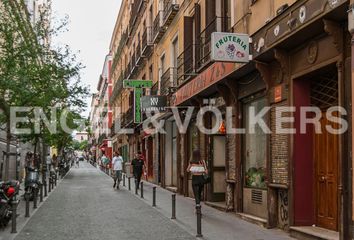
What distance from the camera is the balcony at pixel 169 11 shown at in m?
22.0

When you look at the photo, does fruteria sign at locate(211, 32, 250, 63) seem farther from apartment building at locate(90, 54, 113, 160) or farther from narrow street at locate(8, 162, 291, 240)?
apartment building at locate(90, 54, 113, 160)

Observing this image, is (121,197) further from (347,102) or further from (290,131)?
(347,102)

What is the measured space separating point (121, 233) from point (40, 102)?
8129 mm

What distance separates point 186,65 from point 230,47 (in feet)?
25.2

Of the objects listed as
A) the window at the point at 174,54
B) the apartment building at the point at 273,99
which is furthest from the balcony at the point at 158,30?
the apartment building at the point at 273,99

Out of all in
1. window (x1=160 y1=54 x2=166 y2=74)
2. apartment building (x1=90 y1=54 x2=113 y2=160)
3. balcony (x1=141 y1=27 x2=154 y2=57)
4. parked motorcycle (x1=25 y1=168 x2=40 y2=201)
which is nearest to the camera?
parked motorcycle (x1=25 y1=168 x2=40 y2=201)

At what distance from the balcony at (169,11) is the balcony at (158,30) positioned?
1.91ft

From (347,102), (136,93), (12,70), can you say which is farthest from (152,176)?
(347,102)

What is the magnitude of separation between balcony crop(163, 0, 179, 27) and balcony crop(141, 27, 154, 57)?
3.79m

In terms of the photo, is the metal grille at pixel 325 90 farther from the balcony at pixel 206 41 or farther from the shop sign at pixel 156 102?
the shop sign at pixel 156 102

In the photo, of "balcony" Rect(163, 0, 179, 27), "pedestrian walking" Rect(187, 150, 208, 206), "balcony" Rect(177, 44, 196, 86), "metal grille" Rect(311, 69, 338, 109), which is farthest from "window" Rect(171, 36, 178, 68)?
"metal grille" Rect(311, 69, 338, 109)

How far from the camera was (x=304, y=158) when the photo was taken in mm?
10789

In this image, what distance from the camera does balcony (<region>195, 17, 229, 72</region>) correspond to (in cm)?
1559

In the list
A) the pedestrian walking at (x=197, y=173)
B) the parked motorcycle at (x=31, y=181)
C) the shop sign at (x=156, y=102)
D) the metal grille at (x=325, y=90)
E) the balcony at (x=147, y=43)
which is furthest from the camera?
the balcony at (x=147, y=43)
